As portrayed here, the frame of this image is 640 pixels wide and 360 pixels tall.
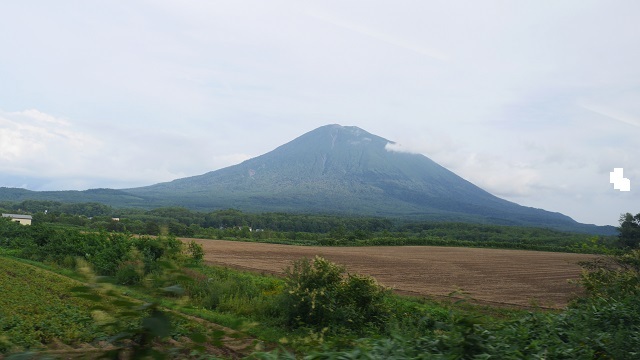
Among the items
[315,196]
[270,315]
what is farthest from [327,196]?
[270,315]

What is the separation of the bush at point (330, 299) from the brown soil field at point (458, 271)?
403 inches

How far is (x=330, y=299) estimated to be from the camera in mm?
11867

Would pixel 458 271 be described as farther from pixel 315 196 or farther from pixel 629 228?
pixel 315 196

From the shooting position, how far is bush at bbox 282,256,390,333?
1173 centimetres

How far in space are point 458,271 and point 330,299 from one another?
25747mm

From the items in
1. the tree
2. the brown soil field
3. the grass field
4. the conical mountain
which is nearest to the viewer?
the grass field

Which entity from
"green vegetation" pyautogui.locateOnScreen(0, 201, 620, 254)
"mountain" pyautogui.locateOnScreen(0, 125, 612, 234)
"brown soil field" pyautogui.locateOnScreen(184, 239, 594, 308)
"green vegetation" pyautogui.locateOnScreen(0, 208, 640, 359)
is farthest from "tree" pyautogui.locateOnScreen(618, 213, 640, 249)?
"mountain" pyautogui.locateOnScreen(0, 125, 612, 234)

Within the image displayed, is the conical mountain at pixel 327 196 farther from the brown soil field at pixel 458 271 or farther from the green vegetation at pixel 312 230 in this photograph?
the brown soil field at pixel 458 271

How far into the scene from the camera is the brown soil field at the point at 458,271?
25047 millimetres

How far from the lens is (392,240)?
194ft

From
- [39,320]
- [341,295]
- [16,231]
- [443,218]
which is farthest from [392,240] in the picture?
[443,218]

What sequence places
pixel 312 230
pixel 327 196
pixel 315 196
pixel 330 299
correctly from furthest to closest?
1. pixel 327 196
2. pixel 315 196
3. pixel 312 230
4. pixel 330 299

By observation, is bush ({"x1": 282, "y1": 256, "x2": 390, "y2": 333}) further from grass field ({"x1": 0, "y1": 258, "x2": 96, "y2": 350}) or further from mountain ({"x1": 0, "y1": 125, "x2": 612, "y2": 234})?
mountain ({"x1": 0, "y1": 125, "x2": 612, "y2": 234})

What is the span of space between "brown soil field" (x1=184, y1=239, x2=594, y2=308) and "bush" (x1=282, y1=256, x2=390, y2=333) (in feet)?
33.6
